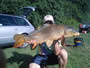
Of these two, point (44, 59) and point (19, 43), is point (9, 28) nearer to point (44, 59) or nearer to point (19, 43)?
point (44, 59)

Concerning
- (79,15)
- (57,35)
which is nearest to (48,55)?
(57,35)

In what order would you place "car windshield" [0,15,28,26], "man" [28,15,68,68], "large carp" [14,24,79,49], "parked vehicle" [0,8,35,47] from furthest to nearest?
"car windshield" [0,15,28,26] → "parked vehicle" [0,8,35,47] → "man" [28,15,68,68] → "large carp" [14,24,79,49]

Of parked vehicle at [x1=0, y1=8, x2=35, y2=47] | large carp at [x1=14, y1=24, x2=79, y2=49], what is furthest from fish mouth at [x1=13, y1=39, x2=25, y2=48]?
parked vehicle at [x1=0, y1=8, x2=35, y2=47]

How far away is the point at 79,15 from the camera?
31.1 meters

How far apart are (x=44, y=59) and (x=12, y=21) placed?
4486 mm

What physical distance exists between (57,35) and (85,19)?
97.0ft

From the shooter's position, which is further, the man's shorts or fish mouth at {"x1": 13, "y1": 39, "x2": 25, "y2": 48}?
the man's shorts

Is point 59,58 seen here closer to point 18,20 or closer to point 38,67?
point 38,67

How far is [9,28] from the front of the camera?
7.15m

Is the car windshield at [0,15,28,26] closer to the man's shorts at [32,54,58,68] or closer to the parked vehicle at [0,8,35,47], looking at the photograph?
the parked vehicle at [0,8,35,47]

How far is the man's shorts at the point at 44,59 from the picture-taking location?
3346 millimetres

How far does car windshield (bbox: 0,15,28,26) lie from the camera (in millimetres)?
7052

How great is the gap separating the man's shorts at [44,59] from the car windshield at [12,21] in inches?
154

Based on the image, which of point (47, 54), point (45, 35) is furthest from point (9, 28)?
point (45, 35)
